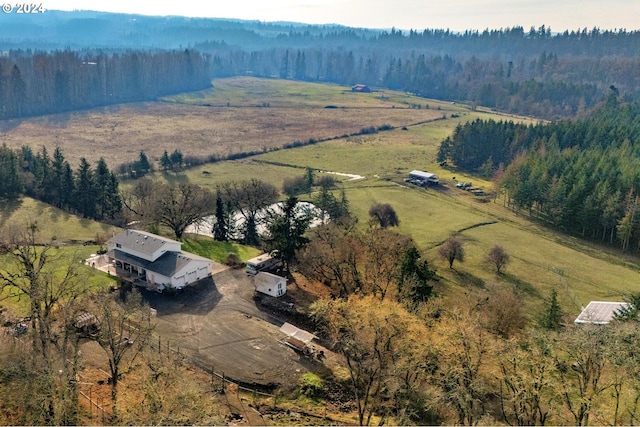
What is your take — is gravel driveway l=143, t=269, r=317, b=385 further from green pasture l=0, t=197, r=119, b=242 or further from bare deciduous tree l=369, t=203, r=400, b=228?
bare deciduous tree l=369, t=203, r=400, b=228

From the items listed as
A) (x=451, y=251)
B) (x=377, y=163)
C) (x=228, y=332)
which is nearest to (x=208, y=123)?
(x=377, y=163)

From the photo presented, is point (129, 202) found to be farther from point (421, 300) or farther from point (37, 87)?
point (37, 87)

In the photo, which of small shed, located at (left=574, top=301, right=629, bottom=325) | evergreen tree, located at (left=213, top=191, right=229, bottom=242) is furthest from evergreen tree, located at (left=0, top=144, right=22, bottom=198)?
small shed, located at (left=574, top=301, right=629, bottom=325)

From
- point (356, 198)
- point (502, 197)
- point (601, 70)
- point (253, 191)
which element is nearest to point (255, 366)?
point (253, 191)

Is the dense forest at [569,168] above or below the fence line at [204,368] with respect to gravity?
above

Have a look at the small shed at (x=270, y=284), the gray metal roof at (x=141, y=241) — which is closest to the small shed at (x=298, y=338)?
the small shed at (x=270, y=284)

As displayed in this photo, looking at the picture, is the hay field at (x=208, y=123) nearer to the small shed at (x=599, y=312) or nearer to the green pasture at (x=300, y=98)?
the green pasture at (x=300, y=98)
